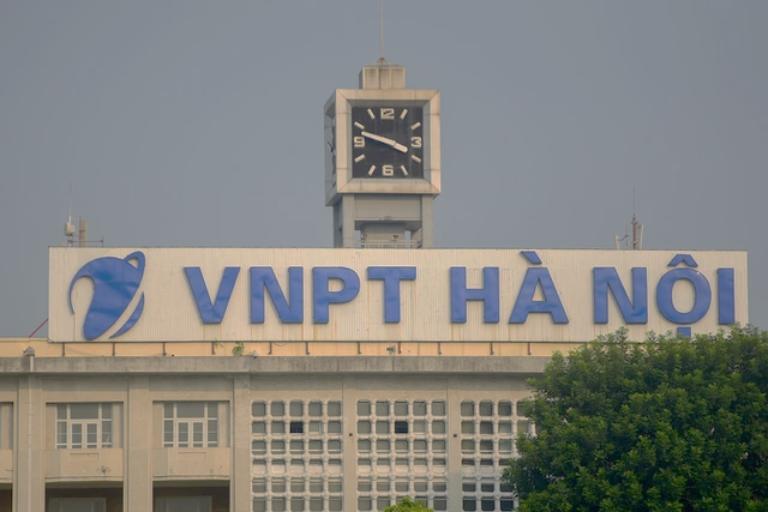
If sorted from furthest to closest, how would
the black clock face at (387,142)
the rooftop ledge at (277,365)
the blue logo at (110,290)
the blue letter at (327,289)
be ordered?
the black clock face at (387,142) < the blue letter at (327,289) < the blue logo at (110,290) < the rooftop ledge at (277,365)

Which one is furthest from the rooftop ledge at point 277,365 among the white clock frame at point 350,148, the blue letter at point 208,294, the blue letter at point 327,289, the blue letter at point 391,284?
the white clock frame at point 350,148

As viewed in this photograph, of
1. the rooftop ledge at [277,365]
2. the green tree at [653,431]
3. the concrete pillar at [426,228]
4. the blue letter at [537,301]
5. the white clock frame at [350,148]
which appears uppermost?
the white clock frame at [350,148]

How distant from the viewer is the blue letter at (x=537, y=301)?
211ft

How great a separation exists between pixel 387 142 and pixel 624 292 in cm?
942

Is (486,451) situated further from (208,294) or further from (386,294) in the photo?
(208,294)

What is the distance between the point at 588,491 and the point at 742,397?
5.08 meters

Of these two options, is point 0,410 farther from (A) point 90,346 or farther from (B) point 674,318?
(B) point 674,318

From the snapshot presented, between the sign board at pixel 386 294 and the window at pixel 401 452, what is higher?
the sign board at pixel 386 294

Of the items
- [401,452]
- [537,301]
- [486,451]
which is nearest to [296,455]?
[401,452]

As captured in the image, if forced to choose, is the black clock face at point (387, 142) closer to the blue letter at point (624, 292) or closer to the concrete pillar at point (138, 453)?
the blue letter at point (624, 292)

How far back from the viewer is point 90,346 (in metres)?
63.0

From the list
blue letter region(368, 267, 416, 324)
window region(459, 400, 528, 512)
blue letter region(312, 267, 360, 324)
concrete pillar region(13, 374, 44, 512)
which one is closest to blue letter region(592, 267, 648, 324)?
window region(459, 400, 528, 512)

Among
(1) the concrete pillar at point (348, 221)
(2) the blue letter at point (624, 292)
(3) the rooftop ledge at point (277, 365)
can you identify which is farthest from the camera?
(1) the concrete pillar at point (348, 221)

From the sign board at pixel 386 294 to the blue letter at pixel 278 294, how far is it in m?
0.03
